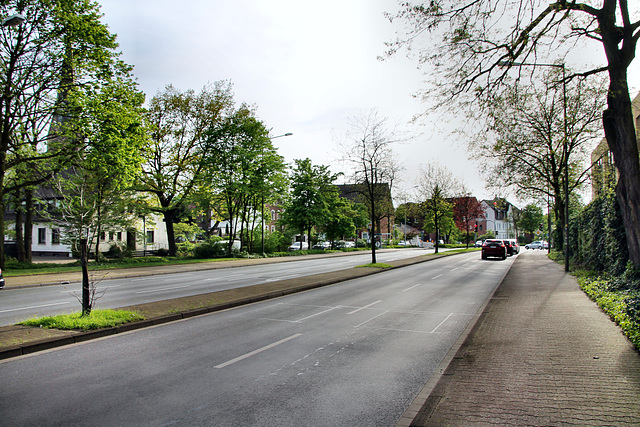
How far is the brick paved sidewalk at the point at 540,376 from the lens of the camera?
403 centimetres

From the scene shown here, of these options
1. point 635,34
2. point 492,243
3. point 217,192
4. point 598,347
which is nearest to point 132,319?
point 598,347

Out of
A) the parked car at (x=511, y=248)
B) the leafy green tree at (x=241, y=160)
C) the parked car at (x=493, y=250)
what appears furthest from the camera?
the parked car at (x=511, y=248)

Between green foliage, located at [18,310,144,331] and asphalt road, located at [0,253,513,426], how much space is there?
49 centimetres

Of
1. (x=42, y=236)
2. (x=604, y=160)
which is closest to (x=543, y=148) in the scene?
(x=604, y=160)

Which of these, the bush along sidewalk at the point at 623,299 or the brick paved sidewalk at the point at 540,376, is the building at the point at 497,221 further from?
the brick paved sidewalk at the point at 540,376

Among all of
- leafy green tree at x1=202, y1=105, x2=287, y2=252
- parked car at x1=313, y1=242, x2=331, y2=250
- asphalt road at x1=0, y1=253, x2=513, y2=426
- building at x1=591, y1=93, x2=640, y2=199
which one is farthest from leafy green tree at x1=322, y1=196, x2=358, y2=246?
asphalt road at x1=0, y1=253, x2=513, y2=426

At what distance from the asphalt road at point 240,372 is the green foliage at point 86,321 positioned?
0.49m

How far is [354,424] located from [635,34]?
11.0m

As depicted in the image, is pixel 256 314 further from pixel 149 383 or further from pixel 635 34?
pixel 635 34

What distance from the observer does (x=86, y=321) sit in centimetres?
784

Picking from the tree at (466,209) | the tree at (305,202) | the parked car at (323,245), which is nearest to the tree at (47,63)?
the tree at (305,202)

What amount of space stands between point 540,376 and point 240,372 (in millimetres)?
4033

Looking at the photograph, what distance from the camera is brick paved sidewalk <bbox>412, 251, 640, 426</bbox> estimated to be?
13.2 feet

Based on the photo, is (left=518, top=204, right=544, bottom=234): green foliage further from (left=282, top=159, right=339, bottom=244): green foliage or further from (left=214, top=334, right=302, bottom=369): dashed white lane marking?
(left=214, top=334, right=302, bottom=369): dashed white lane marking
